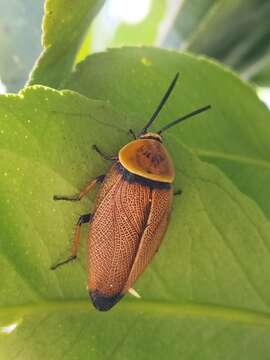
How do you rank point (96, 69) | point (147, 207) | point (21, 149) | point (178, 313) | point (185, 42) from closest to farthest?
1. point (21, 149)
2. point (178, 313)
3. point (96, 69)
4. point (147, 207)
5. point (185, 42)

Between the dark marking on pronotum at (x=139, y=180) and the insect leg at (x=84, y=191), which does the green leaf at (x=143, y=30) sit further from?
the insect leg at (x=84, y=191)

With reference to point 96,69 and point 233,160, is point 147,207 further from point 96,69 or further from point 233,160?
point 96,69

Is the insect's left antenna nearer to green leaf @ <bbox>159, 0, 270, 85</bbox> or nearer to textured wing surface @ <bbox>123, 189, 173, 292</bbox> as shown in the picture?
textured wing surface @ <bbox>123, 189, 173, 292</bbox>

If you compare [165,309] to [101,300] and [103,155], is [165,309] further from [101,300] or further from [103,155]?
[103,155]

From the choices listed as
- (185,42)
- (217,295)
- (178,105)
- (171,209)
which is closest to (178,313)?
(217,295)

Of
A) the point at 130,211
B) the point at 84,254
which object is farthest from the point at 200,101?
the point at 84,254

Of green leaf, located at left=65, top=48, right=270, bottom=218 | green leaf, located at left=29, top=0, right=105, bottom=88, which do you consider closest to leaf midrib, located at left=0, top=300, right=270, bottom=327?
green leaf, located at left=65, top=48, right=270, bottom=218
